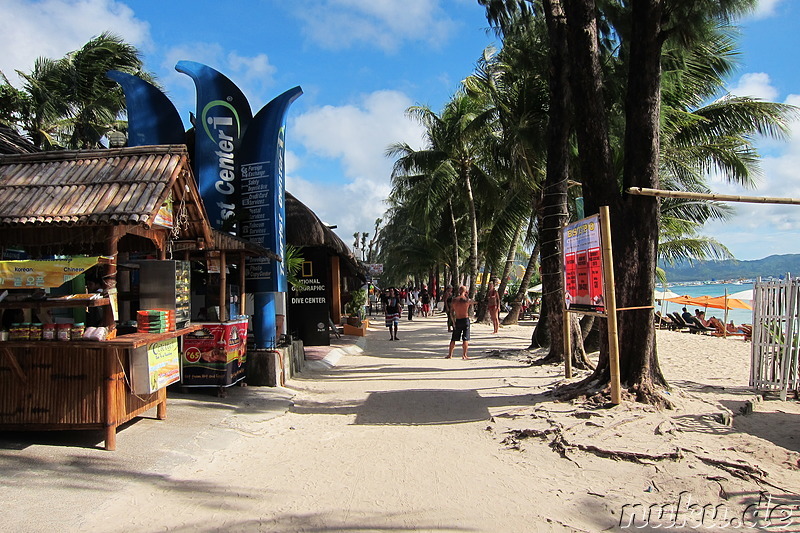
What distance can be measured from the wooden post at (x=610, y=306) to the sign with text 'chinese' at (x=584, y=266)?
0.13 meters

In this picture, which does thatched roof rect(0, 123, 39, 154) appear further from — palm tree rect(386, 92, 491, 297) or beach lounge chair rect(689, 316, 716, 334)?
beach lounge chair rect(689, 316, 716, 334)

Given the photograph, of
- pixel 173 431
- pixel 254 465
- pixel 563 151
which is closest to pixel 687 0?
pixel 563 151

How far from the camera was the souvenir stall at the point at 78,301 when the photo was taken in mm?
5125

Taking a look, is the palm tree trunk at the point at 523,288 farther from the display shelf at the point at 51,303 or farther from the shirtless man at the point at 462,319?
the display shelf at the point at 51,303

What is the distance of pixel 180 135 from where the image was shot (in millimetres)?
10242

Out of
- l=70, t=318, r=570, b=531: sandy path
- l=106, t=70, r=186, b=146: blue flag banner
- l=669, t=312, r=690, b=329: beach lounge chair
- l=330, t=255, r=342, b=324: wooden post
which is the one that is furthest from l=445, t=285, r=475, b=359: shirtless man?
l=669, t=312, r=690, b=329: beach lounge chair

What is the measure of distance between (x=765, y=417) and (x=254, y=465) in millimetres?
5822

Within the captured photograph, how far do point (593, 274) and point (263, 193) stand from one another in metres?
5.78

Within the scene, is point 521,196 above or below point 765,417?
above

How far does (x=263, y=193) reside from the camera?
10.1m

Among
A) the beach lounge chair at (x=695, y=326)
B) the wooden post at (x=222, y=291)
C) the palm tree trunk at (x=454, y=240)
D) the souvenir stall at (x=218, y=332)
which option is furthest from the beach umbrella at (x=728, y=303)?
the wooden post at (x=222, y=291)

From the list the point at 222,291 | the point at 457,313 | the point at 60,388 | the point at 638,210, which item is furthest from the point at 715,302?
the point at 60,388

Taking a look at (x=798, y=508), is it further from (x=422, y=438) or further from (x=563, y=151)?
(x=563, y=151)

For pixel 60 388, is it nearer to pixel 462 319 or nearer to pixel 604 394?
pixel 604 394
